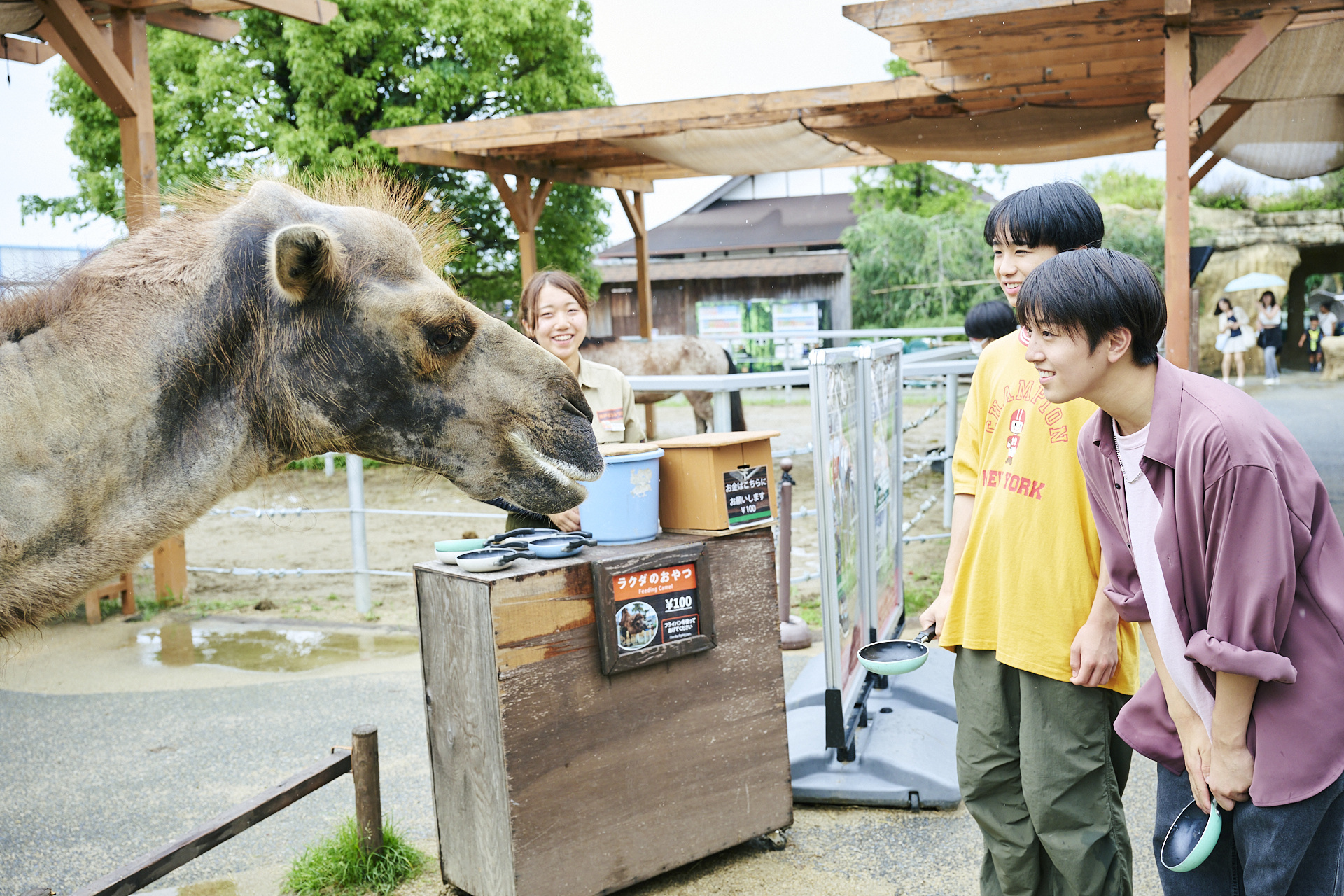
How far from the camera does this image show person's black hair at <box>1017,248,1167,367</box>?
65.9 inches

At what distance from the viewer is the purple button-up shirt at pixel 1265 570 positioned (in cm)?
145

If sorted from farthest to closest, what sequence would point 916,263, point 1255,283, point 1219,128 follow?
point 916,263, point 1255,283, point 1219,128

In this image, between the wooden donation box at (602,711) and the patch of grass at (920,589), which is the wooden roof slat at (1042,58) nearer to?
the patch of grass at (920,589)

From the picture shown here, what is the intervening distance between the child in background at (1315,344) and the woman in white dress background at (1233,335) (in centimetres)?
159

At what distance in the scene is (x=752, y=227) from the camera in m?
29.9

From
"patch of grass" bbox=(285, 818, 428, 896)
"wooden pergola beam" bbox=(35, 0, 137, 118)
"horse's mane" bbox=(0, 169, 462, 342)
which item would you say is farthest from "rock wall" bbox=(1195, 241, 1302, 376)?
"horse's mane" bbox=(0, 169, 462, 342)

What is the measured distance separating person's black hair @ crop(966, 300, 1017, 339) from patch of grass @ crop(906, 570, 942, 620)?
139 centimetres

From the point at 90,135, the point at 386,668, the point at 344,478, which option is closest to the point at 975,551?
the point at 386,668

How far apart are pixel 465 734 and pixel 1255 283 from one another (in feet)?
70.8

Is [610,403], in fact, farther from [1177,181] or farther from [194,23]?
[194,23]

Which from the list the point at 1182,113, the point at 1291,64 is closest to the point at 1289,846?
the point at 1182,113

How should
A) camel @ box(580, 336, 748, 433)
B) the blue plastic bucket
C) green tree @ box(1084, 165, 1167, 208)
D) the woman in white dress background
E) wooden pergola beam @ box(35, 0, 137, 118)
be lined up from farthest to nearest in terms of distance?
green tree @ box(1084, 165, 1167, 208), the woman in white dress background, camel @ box(580, 336, 748, 433), wooden pergola beam @ box(35, 0, 137, 118), the blue plastic bucket

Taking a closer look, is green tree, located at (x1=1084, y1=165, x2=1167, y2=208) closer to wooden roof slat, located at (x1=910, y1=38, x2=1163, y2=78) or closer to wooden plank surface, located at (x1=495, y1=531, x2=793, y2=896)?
wooden roof slat, located at (x1=910, y1=38, x2=1163, y2=78)

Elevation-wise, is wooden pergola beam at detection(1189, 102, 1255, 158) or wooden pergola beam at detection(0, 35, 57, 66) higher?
wooden pergola beam at detection(0, 35, 57, 66)
